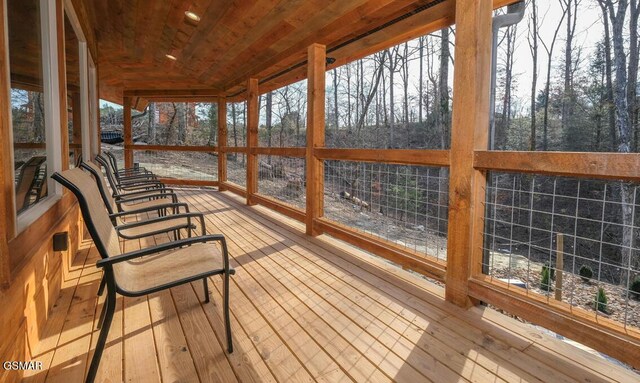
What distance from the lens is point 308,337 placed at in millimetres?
1802

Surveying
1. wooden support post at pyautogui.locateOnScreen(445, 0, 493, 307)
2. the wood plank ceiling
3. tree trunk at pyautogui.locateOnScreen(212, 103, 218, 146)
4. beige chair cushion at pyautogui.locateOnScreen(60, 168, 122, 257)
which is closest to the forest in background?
tree trunk at pyautogui.locateOnScreen(212, 103, 218, 146)

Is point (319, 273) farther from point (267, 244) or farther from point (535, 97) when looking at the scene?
point (535, 97)

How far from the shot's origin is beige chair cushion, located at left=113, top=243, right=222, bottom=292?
1494 mm

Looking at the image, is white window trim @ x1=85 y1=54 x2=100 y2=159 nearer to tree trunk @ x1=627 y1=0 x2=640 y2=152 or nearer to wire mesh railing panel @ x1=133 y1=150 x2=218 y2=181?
wire mesh railing panel @ x1=133 y1=150 x2=218 y2=181

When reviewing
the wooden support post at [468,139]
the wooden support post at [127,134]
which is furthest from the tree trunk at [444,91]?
the wooden support post at [468,139]

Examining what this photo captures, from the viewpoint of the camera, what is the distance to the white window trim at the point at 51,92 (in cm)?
212

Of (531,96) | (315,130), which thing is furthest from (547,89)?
(315,130)

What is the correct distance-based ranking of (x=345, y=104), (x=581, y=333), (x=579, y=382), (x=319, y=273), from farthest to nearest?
(x=345, y=104) < (x=319, y=273) < (x=581, y=333) < (x=579, y=382)

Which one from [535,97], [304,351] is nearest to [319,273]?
[304,351]

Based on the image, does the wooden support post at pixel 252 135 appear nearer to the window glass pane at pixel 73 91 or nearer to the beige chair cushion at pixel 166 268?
the window glass pane at pixel 73 91

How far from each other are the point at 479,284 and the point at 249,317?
1.32m

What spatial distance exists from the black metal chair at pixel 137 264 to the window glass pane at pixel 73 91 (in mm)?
1749

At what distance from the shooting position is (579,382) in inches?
57.2

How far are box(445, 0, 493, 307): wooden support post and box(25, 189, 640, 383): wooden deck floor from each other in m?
0.29
